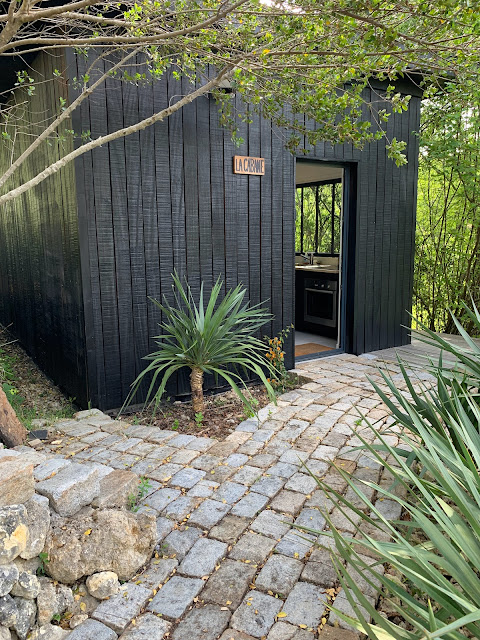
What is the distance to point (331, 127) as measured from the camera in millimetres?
3727

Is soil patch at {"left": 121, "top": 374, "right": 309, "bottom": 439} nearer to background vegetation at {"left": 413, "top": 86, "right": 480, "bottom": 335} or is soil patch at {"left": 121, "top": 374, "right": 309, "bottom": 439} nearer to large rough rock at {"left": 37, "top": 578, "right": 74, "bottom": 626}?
large rough rock at {"left": 37, "top": 578, "right": 74, "bottom": 626}

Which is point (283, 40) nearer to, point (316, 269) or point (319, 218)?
point (316, 269)

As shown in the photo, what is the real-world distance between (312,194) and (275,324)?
2745 millimetres

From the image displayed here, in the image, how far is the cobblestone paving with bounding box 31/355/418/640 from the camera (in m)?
1.84

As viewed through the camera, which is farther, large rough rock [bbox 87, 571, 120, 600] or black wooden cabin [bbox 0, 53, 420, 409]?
black wooden cabin [bbox 0, 53, 420, 409]

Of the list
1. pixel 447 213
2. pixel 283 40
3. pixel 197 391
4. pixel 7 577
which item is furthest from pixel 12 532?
pixel 447 213

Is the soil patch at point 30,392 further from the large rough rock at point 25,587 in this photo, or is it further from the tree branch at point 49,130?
the large rough rock at point 25,587

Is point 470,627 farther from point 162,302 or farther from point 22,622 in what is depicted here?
point 162,302

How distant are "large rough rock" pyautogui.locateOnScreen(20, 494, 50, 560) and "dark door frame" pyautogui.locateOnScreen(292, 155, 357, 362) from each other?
3.59m

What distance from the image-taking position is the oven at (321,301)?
6.32m

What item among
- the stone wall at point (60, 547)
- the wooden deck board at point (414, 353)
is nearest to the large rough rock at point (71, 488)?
the stone wall at point (60, 547)

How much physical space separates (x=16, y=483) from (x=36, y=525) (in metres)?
0.18

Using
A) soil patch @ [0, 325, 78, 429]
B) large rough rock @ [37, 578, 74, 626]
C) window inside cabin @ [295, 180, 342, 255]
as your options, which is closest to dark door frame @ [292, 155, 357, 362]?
window inside cabin @ [295, 180, 342, 255]

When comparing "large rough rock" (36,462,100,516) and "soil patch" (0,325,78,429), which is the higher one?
"large rough rock" (36,462,100,516)
